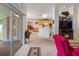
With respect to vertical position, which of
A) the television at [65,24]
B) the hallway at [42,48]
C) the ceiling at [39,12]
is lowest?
the hallway at [42,48]

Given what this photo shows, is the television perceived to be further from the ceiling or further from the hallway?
the hallway

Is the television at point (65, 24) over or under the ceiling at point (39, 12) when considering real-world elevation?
under

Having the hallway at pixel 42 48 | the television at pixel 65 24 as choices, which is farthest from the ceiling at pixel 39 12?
the hallway at pixel 42 48

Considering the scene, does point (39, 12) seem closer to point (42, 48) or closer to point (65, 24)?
point (65, 24)

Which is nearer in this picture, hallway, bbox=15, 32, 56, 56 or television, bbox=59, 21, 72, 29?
hallway, bbox=15, 32, 56, 56

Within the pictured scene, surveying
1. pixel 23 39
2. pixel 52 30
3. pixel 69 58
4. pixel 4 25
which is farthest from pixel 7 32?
pixel 52 30

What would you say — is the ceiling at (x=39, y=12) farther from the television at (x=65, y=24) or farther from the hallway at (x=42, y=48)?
the hallway at (x=42, y=48)

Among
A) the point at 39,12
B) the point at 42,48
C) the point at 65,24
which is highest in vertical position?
the point at 39,12

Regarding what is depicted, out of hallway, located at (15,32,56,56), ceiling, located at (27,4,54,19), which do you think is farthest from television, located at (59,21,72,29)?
hallway, located at (15,32,56,56)

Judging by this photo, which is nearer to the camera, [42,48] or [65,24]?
[42,48]

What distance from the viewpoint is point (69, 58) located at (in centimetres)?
100

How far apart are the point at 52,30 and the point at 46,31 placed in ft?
1.83

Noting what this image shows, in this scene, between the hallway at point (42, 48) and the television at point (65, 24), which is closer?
the hallway at point (42, 48)

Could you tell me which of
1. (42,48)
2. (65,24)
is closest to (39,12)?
(65,24)
